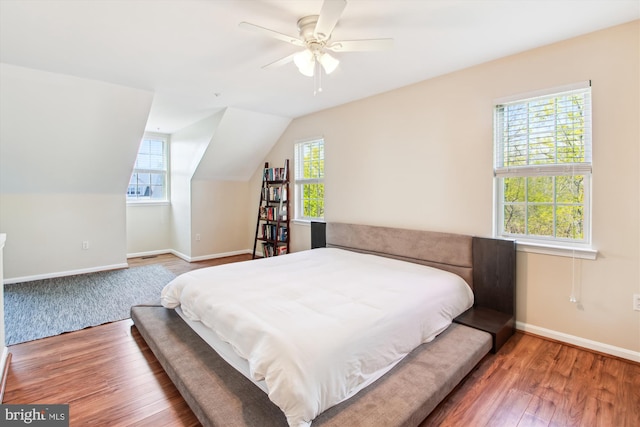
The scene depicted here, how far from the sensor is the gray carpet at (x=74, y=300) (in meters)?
2.83

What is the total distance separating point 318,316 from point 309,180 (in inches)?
127

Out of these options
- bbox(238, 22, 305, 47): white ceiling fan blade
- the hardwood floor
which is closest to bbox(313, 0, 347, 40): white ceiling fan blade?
bbox(238, 22, 305, 47): white ceiling fan blade

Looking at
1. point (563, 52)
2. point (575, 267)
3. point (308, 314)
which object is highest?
point (563, 52)

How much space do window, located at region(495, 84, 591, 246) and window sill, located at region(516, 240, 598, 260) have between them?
0.27 ft

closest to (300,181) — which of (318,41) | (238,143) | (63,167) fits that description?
(238,143)

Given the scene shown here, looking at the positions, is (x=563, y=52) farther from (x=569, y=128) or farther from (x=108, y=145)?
(x=108, y=145)

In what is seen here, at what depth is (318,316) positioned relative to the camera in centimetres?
180

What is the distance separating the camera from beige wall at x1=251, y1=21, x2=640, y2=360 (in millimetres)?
2240

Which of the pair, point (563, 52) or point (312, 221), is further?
point (312, 221)

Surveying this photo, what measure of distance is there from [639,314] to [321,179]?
3.52 meters

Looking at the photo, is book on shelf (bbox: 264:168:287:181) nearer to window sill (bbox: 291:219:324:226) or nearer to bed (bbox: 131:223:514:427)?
window sill (bbox: 291:219:324:226)

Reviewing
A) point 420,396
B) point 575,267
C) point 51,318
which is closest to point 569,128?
point 575,267

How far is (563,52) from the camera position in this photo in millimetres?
2461

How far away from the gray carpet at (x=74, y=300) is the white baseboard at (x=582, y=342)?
3763 mm
